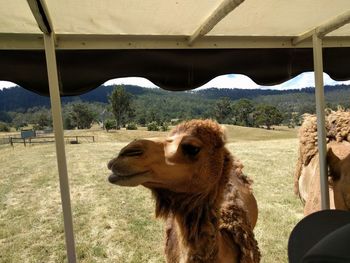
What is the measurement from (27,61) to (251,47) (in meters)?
1.39

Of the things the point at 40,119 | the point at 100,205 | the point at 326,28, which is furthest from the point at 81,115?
the point at 326,28

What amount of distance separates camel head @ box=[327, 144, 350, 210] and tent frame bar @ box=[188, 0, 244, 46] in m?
1.09

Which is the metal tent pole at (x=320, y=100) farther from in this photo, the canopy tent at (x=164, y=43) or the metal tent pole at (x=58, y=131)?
the metal tent pole at (x=58, y=131)

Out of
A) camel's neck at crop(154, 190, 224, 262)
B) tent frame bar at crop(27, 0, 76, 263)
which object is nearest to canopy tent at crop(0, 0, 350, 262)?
tent frame bar at crop(27, 0, 76, 263)

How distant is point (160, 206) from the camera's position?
159 cm

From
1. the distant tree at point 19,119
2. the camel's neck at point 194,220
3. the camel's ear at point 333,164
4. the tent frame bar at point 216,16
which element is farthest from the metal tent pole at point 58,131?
the distant tree at point 19,119

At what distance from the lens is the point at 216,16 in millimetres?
1334

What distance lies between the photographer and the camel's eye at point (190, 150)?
1.46 m

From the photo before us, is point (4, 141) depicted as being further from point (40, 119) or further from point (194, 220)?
point (194, 220)

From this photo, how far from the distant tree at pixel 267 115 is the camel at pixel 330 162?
1.38 m

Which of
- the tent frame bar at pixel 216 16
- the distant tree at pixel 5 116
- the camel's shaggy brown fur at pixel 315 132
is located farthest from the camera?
the distant tree at pixel 5 116

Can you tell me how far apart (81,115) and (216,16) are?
3.36 meters

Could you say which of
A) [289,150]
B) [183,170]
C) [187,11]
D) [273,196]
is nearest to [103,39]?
[187,11]

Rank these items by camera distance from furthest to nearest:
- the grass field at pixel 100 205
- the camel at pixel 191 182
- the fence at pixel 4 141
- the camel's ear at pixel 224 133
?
the fence at pixel 4 141 → the grass field at pixel 100 205 → the camel's ear at pixel 224 133 → the camel at pixel 191 182
